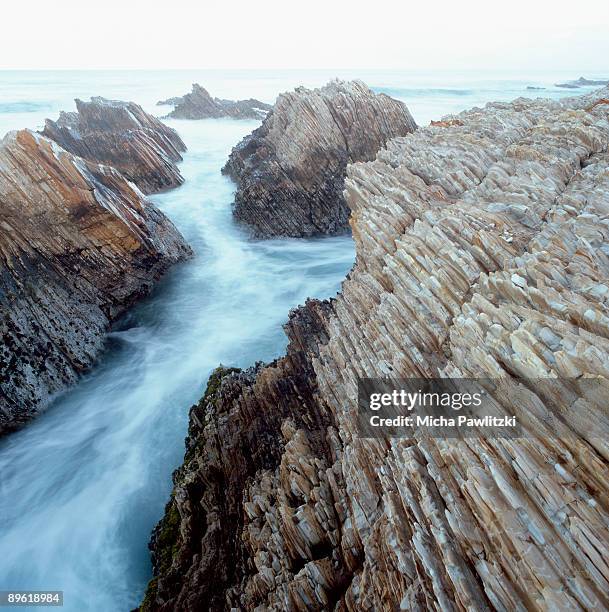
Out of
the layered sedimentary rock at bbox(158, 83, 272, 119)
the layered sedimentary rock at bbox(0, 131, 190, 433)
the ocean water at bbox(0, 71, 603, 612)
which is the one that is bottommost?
the layered sedimentary rock at bbox(158, 83, 272, 119)

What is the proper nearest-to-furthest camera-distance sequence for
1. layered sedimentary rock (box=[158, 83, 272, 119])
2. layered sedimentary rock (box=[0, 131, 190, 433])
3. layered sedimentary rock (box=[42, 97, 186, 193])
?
layered sedimentary rock (box=[0, 131, 190, 433]) < layered sedimentary rock (box=[42, 97, 186, 193]) < layered sedimentary rock (box=[158, 83, 272, 119])

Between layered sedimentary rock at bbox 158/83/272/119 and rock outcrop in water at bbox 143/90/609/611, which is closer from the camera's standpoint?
rock outcrop in water at bbox 143/90/609/611

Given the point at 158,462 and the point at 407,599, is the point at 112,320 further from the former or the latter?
the point at 407,599

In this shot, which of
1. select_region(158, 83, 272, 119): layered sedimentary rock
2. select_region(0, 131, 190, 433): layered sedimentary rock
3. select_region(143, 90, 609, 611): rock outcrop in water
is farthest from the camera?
select_region(158, 83, 272, 119): layered sedimentary rock

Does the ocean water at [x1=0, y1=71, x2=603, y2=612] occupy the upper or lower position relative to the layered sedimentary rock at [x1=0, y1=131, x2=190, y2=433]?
lower

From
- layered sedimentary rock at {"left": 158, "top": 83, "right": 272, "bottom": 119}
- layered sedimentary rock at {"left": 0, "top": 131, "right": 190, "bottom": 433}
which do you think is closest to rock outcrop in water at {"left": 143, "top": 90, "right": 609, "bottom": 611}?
layered sedimentary rock at {"left": 0, "top": 131, "right": 190, "bottom": 433}

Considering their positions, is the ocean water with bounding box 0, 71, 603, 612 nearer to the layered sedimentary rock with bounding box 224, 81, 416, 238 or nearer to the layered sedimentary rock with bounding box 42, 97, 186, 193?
the layered sedimentary rock with bounding box 224, 81, 416, 238

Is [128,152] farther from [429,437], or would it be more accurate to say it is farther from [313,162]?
[429,437]

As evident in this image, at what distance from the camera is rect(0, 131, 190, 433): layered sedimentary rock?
1477cm

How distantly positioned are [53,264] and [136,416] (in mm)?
6818

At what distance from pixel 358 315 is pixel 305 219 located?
698 inches

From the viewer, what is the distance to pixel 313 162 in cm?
2689

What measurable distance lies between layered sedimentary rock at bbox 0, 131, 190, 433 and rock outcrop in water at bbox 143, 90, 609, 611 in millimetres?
5988

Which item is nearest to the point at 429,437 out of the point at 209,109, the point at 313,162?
the point at 313,162
